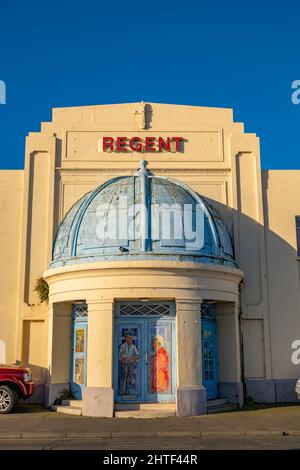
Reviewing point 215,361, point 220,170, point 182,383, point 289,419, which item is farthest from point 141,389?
point 220,170

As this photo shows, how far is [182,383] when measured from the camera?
51.5ft

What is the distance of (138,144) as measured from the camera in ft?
68.2

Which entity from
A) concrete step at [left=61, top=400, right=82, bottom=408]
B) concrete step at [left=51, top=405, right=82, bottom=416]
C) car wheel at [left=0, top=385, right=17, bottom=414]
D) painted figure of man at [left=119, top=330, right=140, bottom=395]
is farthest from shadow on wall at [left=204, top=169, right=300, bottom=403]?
car wheel at [left=0, top=385, right=17, bottom=414]

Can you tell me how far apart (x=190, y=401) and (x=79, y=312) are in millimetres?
4678

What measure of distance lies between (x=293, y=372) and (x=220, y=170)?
7783 mm

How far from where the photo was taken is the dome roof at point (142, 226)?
16.4m

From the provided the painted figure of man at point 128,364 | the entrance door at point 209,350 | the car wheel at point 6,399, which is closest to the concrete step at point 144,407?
the painted figure of man at point 128,364

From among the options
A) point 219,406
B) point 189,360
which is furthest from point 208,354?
point 189,360

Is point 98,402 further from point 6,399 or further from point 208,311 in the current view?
point 208,311

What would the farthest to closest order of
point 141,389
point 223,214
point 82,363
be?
point 223,214 → point 82,363 → point 141,389

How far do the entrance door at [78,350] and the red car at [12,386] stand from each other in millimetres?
1406

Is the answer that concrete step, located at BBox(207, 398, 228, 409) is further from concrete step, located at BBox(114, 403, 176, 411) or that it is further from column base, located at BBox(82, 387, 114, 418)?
column base, located at BBox(82, 387, 114, 418)

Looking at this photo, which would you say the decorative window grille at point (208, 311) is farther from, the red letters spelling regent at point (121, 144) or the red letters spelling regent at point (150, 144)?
the red letters spelling regent at point (121, 144)

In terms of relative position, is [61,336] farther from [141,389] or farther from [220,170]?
[220,170]
